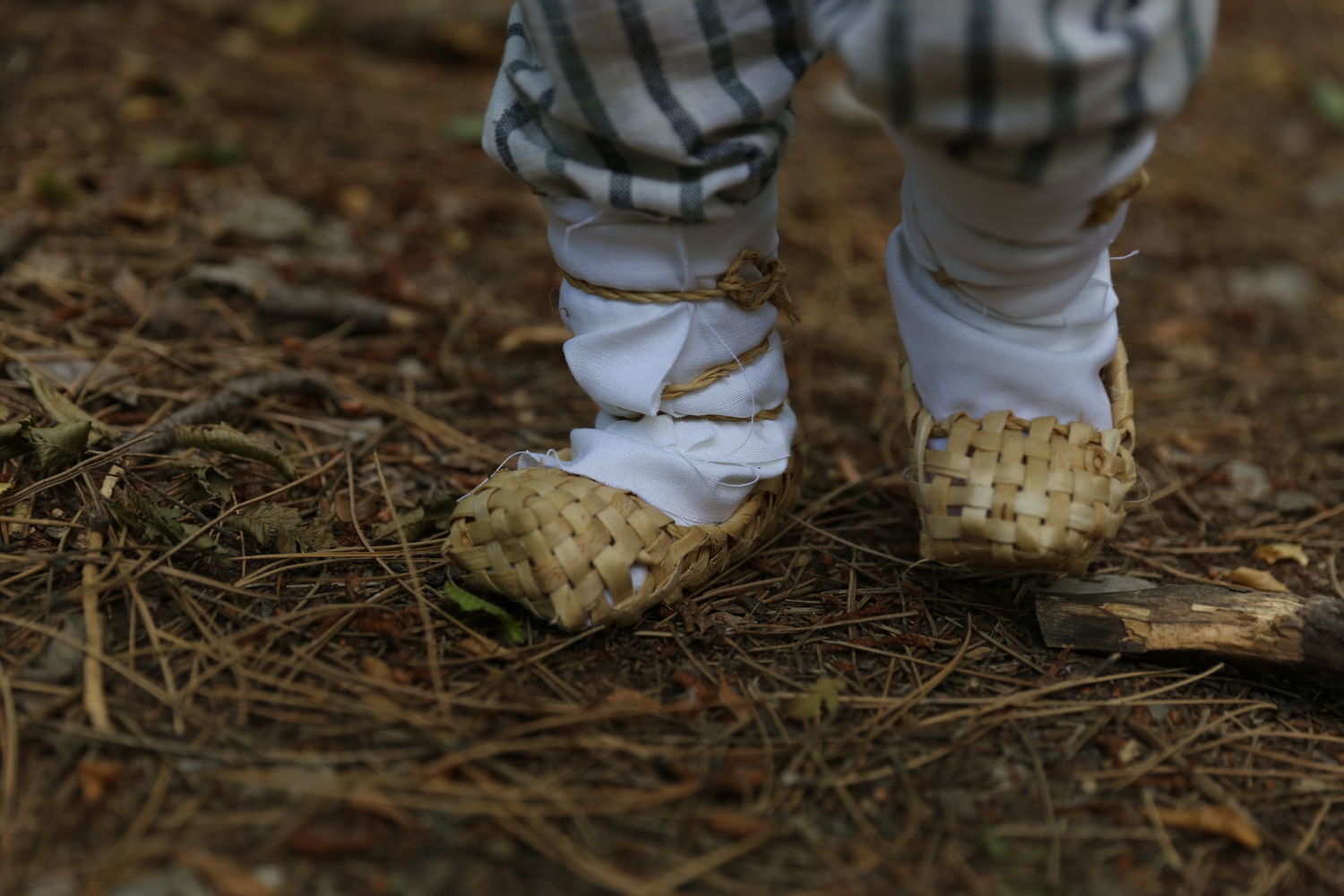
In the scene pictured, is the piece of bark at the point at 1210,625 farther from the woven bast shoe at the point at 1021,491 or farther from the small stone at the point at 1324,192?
the small stone at the point at 1324,192

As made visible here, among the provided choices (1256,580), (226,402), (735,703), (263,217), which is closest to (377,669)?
(735,703)

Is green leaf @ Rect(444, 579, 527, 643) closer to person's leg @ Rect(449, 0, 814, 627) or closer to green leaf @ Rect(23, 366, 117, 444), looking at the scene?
person's leg @ Rect(449, 0, 814, 627)

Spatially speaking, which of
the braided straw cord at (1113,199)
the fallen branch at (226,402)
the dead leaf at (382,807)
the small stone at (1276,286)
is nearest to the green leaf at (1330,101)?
the small stone at (1276,286)

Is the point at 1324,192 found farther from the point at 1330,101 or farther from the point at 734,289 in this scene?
the point at 734,289

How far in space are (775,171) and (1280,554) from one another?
2.86 ft

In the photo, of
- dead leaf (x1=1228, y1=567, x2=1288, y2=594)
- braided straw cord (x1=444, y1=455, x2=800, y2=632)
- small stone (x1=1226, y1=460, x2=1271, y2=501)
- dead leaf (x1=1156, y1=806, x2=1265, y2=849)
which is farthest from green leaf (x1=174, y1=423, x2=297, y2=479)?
small stone (x1=1226, y1=460, x2=1271, y2=501)

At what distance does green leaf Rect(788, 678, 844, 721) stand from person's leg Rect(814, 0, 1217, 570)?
0.66ft

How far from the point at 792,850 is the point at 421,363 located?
1134 mm

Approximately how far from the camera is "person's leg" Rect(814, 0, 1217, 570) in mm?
896

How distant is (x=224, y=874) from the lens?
854 millimetres

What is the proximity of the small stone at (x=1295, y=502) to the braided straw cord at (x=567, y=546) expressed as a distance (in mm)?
963

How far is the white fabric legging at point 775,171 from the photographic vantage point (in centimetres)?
91

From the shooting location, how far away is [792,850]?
3.08 ft

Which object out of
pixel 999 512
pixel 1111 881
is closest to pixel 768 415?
pixel 999 512
